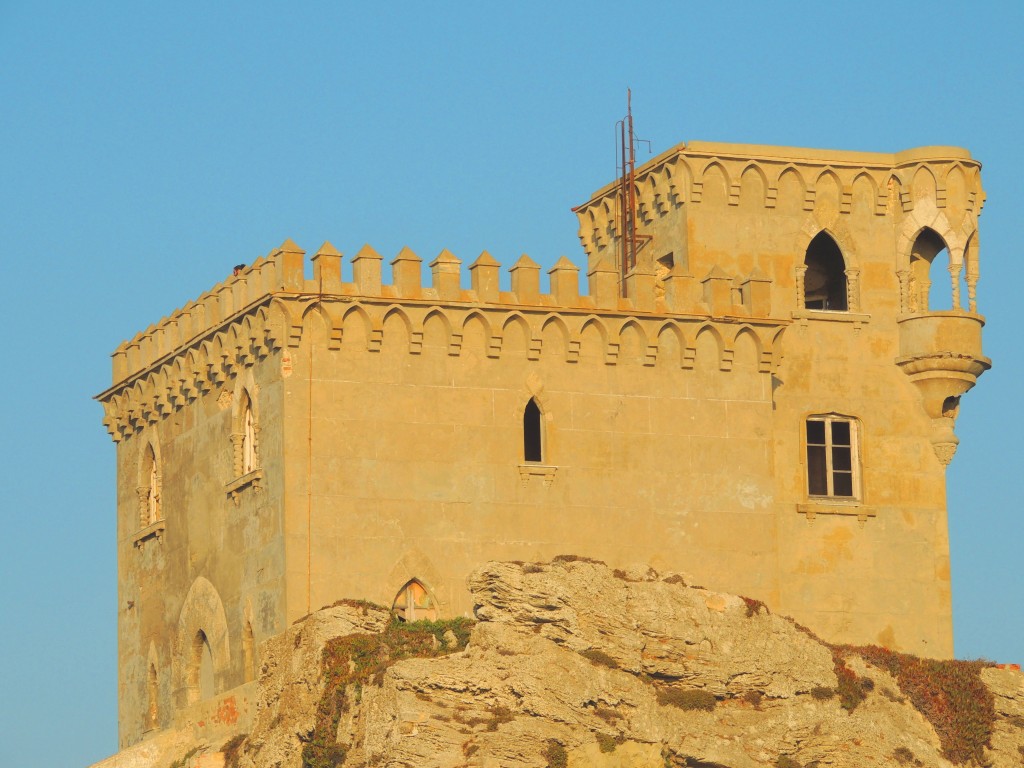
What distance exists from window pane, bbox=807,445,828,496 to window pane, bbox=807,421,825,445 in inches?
4.5

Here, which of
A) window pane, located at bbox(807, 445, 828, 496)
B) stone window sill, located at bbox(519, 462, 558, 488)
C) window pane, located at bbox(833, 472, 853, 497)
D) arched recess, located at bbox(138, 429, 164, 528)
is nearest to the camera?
stone window sill, located at bbox(519, 462, 558, 488)

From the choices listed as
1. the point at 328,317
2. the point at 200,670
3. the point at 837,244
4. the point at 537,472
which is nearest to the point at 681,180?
the point at 837,244

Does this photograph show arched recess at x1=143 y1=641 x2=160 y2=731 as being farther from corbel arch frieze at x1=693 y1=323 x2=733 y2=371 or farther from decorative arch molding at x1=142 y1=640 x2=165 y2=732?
corbel arch frieze at x1=693 y1=323 x2=733 y2=371

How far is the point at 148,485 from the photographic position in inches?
2726

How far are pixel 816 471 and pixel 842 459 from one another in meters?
0.67

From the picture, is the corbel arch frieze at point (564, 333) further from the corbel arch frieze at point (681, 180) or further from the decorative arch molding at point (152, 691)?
the decorative arch molding at point (152, 691)

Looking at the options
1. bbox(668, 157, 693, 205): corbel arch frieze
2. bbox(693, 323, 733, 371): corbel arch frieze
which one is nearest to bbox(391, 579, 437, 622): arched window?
bbox(693, 323, 733, 371): corbel arch frieze

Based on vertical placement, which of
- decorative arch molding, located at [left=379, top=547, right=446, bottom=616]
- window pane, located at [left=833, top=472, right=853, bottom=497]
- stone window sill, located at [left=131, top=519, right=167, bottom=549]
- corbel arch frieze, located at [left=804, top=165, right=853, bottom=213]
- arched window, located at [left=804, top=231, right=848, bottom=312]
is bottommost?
decorative arch molding, located at [left=379, top=547, right=446, bottom=616]

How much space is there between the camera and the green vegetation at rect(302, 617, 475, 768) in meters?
59.3

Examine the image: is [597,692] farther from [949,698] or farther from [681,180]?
[681,180]

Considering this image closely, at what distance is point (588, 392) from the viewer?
63.6 metres

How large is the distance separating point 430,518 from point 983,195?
49.2 feet

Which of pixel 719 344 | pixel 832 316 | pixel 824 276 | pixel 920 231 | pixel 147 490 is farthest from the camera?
pixel 147 490

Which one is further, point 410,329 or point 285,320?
point 410,329
